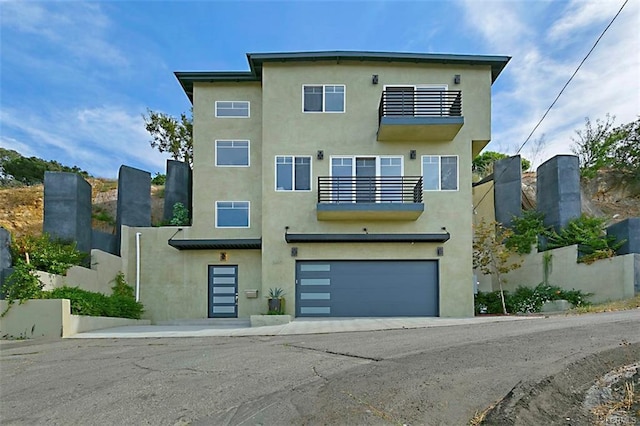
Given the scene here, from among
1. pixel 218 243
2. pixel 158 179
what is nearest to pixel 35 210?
pixel 158 179

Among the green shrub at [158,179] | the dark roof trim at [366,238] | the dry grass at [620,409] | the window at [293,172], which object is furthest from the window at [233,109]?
the dry grass at [620,409]

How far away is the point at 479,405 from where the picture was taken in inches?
181

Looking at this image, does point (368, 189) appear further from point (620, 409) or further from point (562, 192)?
point (620, 409)

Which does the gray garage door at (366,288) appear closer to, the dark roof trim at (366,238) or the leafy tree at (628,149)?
the dark roof trim at (366,238)

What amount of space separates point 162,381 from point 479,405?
4119 mm

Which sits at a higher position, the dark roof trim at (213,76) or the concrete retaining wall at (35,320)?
the dark roof trim at (213,76)

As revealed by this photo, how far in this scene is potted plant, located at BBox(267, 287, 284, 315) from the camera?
14.4 m

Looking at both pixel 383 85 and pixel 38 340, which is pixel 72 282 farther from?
pixel 383 85

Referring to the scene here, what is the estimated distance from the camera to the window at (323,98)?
15.9 meters

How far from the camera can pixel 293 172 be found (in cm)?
1569

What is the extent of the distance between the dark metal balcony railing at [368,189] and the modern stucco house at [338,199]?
0.12ft

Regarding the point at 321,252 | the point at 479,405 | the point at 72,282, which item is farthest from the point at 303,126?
the point at 479,405

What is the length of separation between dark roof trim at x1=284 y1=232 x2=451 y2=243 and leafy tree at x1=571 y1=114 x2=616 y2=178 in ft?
45.3

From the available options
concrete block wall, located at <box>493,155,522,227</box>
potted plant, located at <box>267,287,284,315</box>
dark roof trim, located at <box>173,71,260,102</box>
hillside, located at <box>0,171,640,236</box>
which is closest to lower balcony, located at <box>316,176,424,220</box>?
potted plant, located at <box>267,287,284,315</box>
